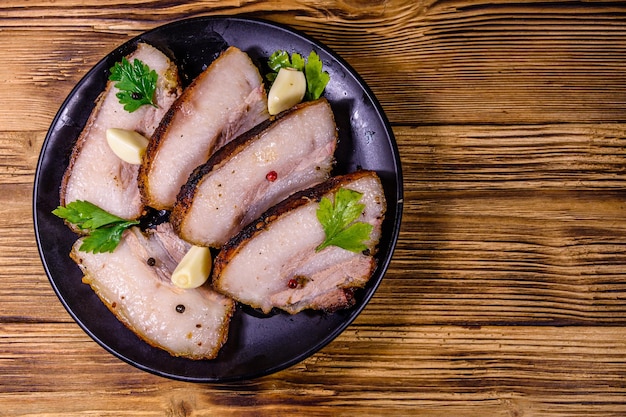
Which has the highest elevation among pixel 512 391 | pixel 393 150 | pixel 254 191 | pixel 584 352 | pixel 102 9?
pixel 102 9

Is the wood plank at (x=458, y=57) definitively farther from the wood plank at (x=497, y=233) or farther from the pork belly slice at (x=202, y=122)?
the pork belly slice at (x=202, y=122)

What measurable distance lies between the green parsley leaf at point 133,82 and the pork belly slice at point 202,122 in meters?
0.14

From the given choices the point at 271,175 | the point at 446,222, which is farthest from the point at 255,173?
the point at 446,222

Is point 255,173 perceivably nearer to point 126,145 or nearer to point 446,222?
point 126,145

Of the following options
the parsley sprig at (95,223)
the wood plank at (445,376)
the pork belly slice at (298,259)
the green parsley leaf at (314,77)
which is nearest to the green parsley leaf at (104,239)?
the parsley sprig at (95,223)

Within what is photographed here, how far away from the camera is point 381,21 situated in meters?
2.81

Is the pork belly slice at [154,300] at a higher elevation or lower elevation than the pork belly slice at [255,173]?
lower

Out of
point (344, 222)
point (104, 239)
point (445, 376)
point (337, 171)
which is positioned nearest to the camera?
point (344, 222)

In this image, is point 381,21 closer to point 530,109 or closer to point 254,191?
point 530,109

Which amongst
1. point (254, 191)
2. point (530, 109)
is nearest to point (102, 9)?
point (254, 191)

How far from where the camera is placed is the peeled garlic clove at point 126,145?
249 cm

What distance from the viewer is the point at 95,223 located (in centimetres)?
248

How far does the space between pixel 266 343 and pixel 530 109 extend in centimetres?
162

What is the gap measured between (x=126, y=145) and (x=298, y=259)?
0.86m
